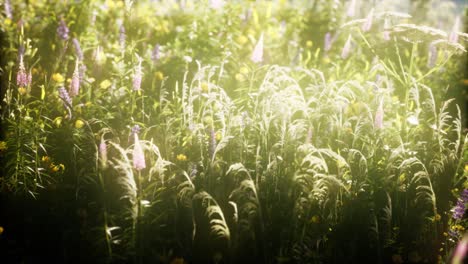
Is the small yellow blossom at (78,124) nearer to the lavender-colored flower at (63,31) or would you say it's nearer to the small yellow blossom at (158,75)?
the small yellow blossom at (158,75)

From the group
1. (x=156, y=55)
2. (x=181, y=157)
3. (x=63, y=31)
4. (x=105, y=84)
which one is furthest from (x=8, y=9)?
(x=181, y=157)

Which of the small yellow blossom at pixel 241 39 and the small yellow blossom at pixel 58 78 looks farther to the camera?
the small yellow blossom at pixel 241 39

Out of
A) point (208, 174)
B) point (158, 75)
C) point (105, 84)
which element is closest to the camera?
point (208, 174)

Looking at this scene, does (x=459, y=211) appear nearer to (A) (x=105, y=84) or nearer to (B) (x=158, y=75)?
(B) (x=158, y=75)

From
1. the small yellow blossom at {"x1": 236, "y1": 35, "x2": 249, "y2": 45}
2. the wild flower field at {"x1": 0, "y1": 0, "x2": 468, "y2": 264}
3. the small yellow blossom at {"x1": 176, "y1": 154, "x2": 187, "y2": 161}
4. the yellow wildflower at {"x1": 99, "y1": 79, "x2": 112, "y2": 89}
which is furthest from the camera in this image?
the small yellow blossom at {"x1": 236, "y1": 35, "x2": 249, "y2": 45}

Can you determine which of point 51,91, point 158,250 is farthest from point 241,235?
point 51,91

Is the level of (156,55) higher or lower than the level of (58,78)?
higher

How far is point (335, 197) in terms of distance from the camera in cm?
252

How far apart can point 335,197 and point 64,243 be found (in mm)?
1525

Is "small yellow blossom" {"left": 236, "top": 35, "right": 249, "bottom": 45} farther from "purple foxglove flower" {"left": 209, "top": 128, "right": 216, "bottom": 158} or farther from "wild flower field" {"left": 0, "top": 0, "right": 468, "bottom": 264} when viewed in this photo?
"purple foxglove flower" {"left": 209, "top": 128, "right": 216, "bottom": 158}

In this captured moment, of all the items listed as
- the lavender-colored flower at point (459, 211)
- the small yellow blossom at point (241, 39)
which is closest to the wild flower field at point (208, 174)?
the lavender-colored flower at point (459, 211)

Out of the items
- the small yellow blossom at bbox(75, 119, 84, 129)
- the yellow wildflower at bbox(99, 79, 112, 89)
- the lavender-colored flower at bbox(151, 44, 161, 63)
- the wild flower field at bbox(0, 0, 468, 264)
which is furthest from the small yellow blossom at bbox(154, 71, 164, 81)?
the small yellow blossom at bbox(75, 119, 84, 129)

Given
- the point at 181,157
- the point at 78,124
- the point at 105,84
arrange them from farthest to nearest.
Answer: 1. the point at 105,84
2. the point at 78,124
3. the point at 181,157

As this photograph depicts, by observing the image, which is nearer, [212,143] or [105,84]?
[212,143]
